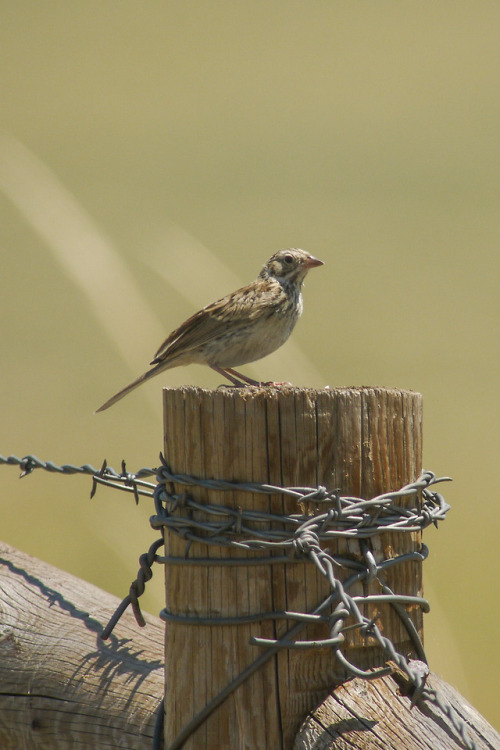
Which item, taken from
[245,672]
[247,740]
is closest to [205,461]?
[245,672]

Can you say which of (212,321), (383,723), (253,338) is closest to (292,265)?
(253,338)

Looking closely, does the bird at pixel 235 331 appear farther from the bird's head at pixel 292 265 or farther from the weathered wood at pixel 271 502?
the weathered wood at pixel 271 502

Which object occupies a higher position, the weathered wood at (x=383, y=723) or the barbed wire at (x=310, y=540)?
the barbed wire at (x=310, y=540)

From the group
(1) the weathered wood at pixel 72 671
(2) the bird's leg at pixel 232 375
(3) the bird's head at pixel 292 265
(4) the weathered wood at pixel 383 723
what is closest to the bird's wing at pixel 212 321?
(2) the bird's leg at pixel 232 375

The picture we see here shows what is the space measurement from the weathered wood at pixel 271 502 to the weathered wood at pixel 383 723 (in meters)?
0.05

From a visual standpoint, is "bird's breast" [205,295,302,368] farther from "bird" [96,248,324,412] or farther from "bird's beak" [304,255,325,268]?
"bird's beak" [304,255,325,268]

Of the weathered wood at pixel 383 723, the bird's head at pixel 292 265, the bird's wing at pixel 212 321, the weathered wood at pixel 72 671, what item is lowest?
the weathered wood at pixel 383 723

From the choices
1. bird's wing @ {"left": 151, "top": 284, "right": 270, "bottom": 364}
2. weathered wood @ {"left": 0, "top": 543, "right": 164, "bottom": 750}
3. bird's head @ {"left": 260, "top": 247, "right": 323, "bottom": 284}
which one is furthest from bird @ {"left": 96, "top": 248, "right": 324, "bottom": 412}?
weathered wood @ {"left": 0, "top": 543, "right": 164, "bottom": 750}

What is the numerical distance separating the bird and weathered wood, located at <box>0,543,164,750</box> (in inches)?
70.7

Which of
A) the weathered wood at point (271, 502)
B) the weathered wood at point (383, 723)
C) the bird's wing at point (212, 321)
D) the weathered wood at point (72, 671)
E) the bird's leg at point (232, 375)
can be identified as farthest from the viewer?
the bird's leg at point (232, 375)

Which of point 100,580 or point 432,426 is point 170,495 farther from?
point 432,426

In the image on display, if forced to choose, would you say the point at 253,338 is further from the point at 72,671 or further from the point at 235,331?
the point at 72,671

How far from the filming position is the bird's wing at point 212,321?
14.5 ft

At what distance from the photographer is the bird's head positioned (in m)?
5.00
